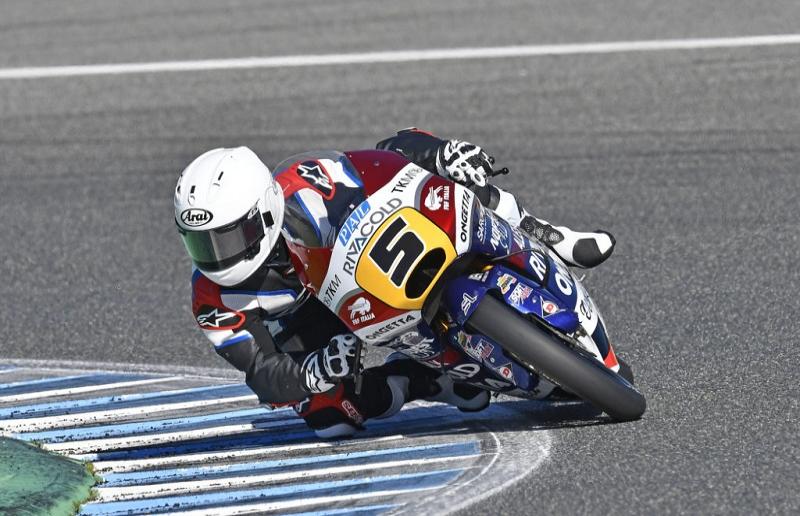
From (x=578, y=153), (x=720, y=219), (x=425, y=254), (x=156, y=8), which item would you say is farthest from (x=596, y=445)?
(x=156, y=8)

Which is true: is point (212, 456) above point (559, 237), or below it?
below

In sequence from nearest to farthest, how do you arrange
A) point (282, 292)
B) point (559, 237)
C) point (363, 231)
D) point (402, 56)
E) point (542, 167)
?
point (363, 231)
point (282, 292)
point (559, 237)
point (542, 167)
point (402, 56)

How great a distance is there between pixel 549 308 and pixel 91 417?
8.31 feet

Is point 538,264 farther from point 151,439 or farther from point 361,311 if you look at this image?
point 151,439

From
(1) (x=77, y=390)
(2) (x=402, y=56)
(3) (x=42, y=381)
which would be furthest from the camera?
(2) (x=402, y=56)

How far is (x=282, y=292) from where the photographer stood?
20.4 ft

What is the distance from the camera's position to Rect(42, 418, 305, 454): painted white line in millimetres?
6551

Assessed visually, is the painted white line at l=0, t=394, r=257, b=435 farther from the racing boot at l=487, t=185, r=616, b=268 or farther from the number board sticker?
the number board sticker

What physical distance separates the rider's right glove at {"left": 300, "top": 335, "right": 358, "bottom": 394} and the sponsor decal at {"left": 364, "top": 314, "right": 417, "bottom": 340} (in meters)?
0.20

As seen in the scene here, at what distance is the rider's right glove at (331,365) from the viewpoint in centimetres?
592

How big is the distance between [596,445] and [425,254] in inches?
44.6

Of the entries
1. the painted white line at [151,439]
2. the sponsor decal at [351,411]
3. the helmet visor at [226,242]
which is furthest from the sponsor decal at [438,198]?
the painted white line at [151,439]

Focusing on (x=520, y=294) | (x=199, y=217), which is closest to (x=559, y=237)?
(x=520, y=294)

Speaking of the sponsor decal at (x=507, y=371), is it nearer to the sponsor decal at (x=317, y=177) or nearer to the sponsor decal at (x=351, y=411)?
the sponsor decal at (x=351, y=411)
